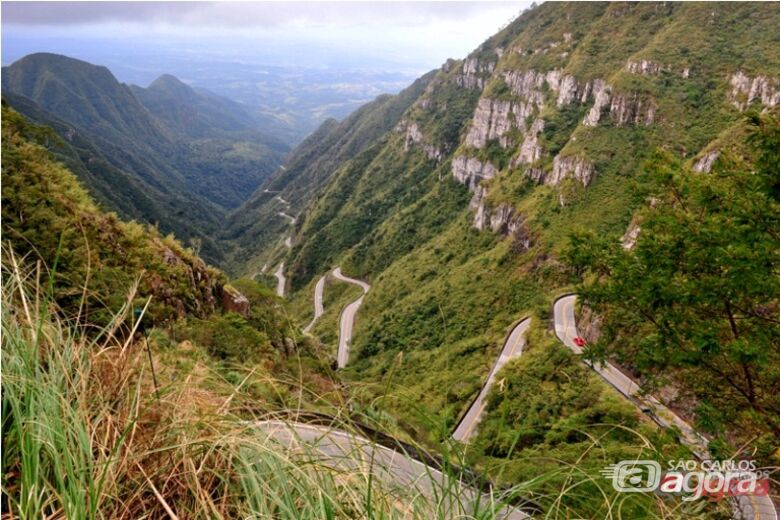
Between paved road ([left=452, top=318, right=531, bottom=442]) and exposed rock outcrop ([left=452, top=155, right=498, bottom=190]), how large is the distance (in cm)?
5494

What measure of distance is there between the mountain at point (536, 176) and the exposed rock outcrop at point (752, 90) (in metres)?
0.19

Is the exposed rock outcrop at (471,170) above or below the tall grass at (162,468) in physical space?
below

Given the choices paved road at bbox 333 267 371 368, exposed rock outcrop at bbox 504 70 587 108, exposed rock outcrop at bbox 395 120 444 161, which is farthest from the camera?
exposed rock outcrop at bbox 395 120 444 161

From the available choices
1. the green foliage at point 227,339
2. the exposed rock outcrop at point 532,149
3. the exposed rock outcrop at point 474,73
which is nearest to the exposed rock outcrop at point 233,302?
the green foliage at point 227,339

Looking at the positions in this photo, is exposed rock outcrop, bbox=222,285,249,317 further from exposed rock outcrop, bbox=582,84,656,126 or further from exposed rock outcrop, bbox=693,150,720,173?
exposed rock outcrop, bbox=582,84,656,126

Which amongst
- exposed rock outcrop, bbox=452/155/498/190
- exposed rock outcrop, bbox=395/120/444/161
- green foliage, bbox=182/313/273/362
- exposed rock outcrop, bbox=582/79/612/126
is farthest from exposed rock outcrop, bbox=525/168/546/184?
green foliage, bbox=182/313/273/362

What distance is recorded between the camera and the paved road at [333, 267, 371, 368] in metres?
63.2

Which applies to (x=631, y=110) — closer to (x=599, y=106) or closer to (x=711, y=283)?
(x=599, y=106)

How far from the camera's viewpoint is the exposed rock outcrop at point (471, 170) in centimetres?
9450

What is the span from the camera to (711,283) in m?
7.02

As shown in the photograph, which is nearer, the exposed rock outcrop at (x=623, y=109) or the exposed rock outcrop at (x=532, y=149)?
the exposed rock outcrop at (x=623, y=109)

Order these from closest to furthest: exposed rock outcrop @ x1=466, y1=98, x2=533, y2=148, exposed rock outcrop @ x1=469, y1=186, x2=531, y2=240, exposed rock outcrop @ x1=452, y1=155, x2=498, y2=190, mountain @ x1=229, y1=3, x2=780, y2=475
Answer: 1. mountain @ x1=229, y1=3, x2=780, y2=475
2. exposed rock outcrop @ x1=469, y1=186, x2=531, y2=240
3. exposed rock outcrop @ x1=452, y1=155, x2=498, y2=190
4. exposed rock outcrop @ x1=466, y1=98, x2=533, y2=148

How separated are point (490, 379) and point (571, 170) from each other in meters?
41.3

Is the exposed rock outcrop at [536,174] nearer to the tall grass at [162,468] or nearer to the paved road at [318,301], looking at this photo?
the paved road at [318,301]
